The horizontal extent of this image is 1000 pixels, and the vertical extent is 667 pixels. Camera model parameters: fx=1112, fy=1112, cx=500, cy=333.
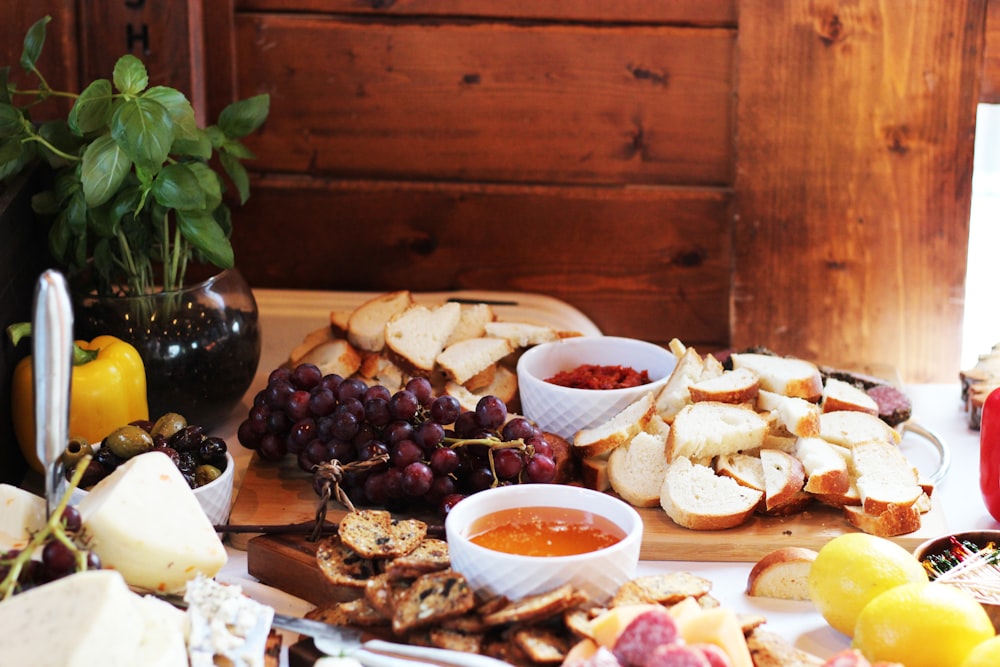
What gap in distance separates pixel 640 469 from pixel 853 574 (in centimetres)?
38

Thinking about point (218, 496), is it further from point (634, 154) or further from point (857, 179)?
point (857, 179)

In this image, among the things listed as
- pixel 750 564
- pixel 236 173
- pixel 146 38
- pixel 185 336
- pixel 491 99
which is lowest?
pixel 750 564

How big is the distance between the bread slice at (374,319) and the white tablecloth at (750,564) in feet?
0.76

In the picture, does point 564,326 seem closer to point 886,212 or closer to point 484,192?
point 484,192

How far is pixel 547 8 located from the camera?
2078 mm

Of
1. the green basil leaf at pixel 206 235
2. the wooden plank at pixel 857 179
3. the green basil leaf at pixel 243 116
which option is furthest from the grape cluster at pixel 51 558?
the wooden plank at pixel 857 179

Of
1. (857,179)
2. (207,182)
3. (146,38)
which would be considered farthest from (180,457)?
(857,179)

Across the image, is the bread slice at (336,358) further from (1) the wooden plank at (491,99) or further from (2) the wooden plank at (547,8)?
(2) the wooden plank at (547,8)

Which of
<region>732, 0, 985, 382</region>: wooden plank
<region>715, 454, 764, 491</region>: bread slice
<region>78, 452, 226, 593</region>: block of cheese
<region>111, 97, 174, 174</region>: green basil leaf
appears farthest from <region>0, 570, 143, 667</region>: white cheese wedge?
<region>732, 0, 985, 382</region>: wooden plank

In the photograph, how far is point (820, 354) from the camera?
222 centimetres

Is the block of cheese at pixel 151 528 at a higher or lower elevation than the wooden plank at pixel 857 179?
lower

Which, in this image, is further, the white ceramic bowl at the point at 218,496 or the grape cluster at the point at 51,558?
the white ceramic bowl at the point at 218,496

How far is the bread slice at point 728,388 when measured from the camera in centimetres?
155

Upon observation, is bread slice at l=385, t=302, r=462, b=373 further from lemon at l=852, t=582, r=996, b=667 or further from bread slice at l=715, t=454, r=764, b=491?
lemon at l=852, t=582, r=996, b=667
